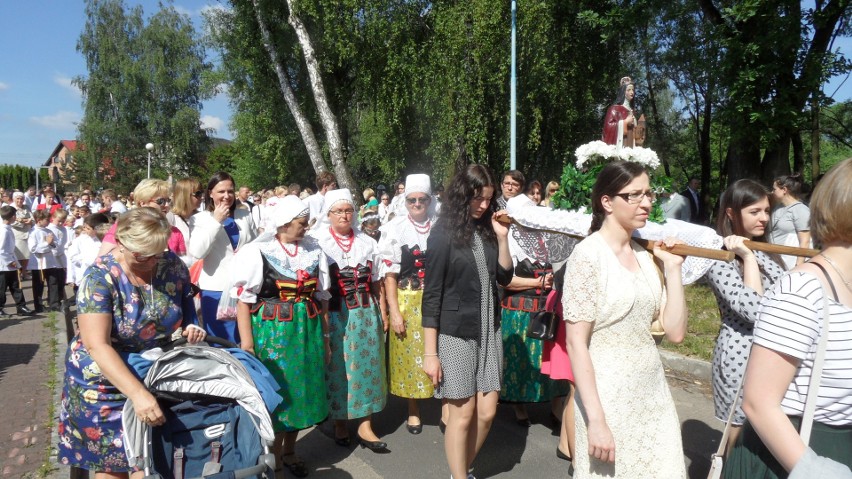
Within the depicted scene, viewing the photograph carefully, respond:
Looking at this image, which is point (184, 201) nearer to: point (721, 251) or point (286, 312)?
point (286, 312)

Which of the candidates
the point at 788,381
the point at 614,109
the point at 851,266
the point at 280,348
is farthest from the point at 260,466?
the point at 614,109

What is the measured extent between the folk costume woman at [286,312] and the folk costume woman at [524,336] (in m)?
1.69

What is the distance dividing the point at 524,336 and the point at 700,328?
145 inches

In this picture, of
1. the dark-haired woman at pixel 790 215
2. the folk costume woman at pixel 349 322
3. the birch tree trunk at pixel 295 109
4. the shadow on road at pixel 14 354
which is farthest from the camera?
the birch tree trunk at pixel 295 109

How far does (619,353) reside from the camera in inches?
103

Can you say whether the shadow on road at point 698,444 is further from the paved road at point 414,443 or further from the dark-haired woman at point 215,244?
the dark-haired woman at point 215,244

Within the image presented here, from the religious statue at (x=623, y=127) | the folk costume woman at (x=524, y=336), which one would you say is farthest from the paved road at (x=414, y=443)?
the religious statue at (x=623, y=127)

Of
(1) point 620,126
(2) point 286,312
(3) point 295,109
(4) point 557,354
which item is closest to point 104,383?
(2) point 286,312

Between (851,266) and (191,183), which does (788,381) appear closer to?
(851,266)

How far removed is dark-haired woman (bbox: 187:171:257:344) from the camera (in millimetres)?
4734

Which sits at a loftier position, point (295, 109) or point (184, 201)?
point (295, 109)

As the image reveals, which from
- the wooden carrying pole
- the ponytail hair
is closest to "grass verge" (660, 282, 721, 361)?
the wooden carrying pole

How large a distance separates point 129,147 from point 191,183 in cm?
4125

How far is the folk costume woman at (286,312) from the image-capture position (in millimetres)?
4062
